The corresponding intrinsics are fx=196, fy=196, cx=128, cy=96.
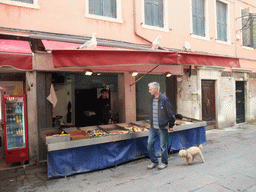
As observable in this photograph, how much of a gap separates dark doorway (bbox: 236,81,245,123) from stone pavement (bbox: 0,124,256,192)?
6.63 meters

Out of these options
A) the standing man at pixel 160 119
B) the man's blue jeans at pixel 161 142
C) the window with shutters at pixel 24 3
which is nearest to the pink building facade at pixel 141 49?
the window with shutters at pixel 24 3

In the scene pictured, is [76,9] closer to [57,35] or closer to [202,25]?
[57,35]

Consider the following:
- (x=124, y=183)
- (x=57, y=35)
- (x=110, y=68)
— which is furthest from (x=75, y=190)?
(x=57, y=35)

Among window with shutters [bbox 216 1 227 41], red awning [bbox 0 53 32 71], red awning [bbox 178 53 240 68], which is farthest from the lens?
window with shutters [bbox 216 1 227 41]

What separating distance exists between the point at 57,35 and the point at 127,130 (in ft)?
11.4

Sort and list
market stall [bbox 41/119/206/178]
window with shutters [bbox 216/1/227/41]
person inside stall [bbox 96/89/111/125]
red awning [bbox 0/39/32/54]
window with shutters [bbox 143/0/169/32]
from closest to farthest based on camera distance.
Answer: red awning [bbox 0/39/32/54] < market stall [bbox 41/119/206/178] < person inside stall [bbox 96/89/111/125] < window with shutters [bbox 143/0/169/32] < window with shutters [bbox 216/1/227/41]

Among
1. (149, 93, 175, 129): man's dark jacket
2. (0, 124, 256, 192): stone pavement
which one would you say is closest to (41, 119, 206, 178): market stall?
(0, 124, 256, 192): stone pavement

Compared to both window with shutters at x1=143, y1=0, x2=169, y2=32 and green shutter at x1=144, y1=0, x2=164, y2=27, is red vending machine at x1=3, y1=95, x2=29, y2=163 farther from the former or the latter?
green shutter at x1=144, y1=0, x2=164, y2=27

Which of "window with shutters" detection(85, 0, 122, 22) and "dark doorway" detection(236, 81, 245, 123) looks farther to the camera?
"dark doorway" detection(236, 81, 245, 123)

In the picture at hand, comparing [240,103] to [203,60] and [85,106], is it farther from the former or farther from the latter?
[85,106]

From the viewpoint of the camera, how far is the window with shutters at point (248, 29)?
11.4 m

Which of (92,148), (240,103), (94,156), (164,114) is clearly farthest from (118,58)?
(240,103)

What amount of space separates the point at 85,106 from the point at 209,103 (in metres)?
6.08

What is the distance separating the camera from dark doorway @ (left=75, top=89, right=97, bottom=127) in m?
8.48
